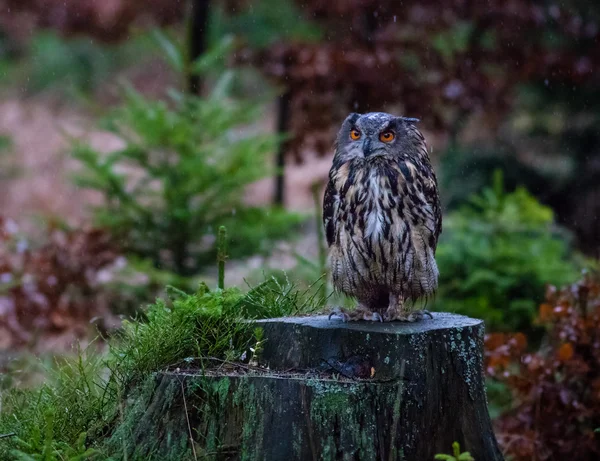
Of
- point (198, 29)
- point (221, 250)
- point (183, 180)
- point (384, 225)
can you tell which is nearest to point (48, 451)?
point (221, 250)

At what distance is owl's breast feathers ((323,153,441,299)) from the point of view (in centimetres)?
324

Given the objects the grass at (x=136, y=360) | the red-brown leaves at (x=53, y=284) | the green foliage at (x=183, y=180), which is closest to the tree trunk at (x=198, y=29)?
the green foliage at (x=183, y=180)

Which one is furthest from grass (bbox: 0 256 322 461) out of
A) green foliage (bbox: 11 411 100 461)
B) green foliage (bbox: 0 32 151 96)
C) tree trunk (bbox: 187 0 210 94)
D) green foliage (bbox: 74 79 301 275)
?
green foliage (bbox: 0 32 151 96)

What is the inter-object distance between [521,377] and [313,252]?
483 centimetres

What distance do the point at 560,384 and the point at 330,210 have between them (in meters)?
1.45

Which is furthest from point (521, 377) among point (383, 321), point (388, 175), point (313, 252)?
point (313, 252)

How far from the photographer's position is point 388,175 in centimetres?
327

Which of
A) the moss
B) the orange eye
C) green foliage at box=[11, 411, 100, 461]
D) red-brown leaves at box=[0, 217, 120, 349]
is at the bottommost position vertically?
green foliage at box=[11, 411, 100, 461]

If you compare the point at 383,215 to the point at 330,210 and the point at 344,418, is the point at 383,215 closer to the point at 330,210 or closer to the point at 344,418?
the point at 330,210

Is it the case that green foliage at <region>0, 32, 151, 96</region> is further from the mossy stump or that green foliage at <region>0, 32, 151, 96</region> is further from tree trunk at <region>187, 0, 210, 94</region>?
the mossy stump

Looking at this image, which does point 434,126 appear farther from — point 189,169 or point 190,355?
point 190,355

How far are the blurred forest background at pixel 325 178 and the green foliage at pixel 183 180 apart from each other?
2 cm

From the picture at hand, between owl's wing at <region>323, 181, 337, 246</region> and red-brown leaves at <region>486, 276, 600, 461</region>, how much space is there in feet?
3.49

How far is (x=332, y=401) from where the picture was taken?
2.75 m
